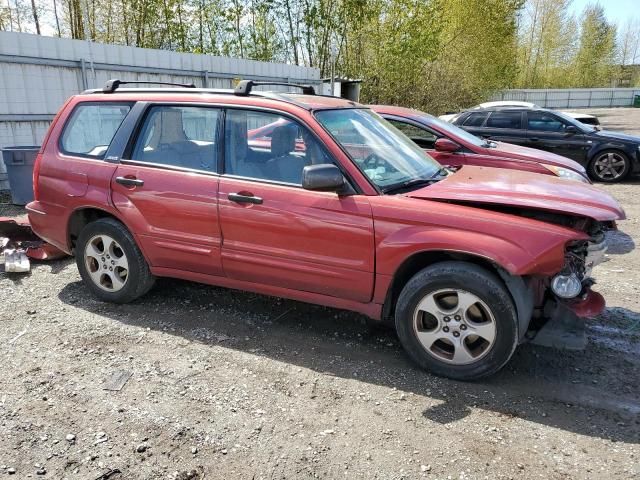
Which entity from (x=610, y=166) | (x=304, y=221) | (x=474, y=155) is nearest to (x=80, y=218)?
(x=304, y=221)

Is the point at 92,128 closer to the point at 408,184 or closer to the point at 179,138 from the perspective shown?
the point at 179,138

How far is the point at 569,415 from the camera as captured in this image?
3.06 metres

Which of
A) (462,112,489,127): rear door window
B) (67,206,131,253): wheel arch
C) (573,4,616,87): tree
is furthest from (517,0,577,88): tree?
(67,206,131,253): wheel arch

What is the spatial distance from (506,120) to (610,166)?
7.70 ft

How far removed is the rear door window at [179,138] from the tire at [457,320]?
1.86 m

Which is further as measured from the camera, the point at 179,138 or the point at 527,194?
the point at 179,138

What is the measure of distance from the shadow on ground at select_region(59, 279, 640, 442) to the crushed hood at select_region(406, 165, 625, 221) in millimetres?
1096

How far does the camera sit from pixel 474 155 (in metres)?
7.09

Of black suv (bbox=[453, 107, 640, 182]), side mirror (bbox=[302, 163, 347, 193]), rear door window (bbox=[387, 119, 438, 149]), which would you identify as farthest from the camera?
black suv (bbox=[453, 107, 640, 182])

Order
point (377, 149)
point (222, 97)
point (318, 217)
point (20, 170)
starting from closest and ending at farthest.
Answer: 1. point (318, 217)
2. point (377, 149)
3. point (222, 97)
4. point (20, 170)

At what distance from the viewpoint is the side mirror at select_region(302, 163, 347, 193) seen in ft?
11.0

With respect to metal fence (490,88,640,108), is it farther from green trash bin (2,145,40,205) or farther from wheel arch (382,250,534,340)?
wheel arch (382,250,534,340)

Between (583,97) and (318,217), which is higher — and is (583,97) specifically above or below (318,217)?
above

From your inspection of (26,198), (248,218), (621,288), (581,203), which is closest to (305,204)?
(248,218)
